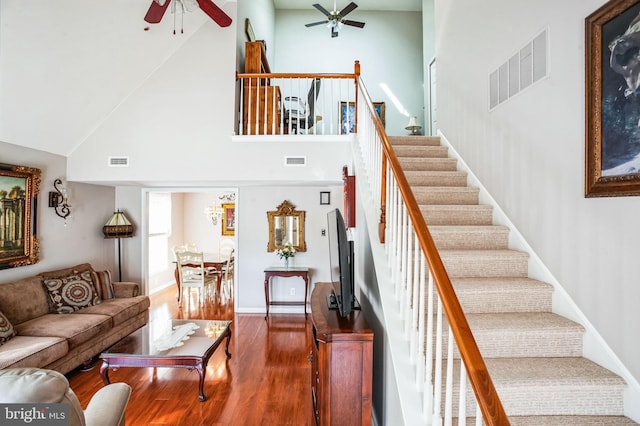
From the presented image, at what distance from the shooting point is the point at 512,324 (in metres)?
1.94

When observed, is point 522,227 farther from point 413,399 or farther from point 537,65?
point 413,399

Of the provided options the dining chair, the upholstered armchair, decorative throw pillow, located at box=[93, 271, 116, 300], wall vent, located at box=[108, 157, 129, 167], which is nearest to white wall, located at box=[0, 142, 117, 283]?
decorative throw pillow, located at box=[93, 271, 116, 300]

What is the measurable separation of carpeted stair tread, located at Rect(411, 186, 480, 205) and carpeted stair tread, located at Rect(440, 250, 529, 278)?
2.59 ft

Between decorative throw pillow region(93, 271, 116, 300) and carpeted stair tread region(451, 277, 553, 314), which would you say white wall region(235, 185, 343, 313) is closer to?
decorative throw pillow region(93, 271, 116, 300)

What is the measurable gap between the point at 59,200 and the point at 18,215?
0.58 m

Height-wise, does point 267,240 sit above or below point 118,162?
below

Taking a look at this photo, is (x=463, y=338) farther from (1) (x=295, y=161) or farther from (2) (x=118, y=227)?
(2) (x=118, y=227)

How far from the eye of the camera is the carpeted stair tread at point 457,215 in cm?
288

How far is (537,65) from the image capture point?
2.39 meters

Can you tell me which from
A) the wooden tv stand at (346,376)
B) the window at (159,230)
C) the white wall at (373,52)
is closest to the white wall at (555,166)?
the wooden tv stand at (346,376)

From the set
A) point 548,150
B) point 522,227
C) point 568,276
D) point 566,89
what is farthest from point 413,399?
point 566,89

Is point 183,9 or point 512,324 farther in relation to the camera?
point 183,9

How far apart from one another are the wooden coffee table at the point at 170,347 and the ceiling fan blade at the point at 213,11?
340 centimetres

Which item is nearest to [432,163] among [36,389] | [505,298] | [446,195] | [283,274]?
[446,195]
